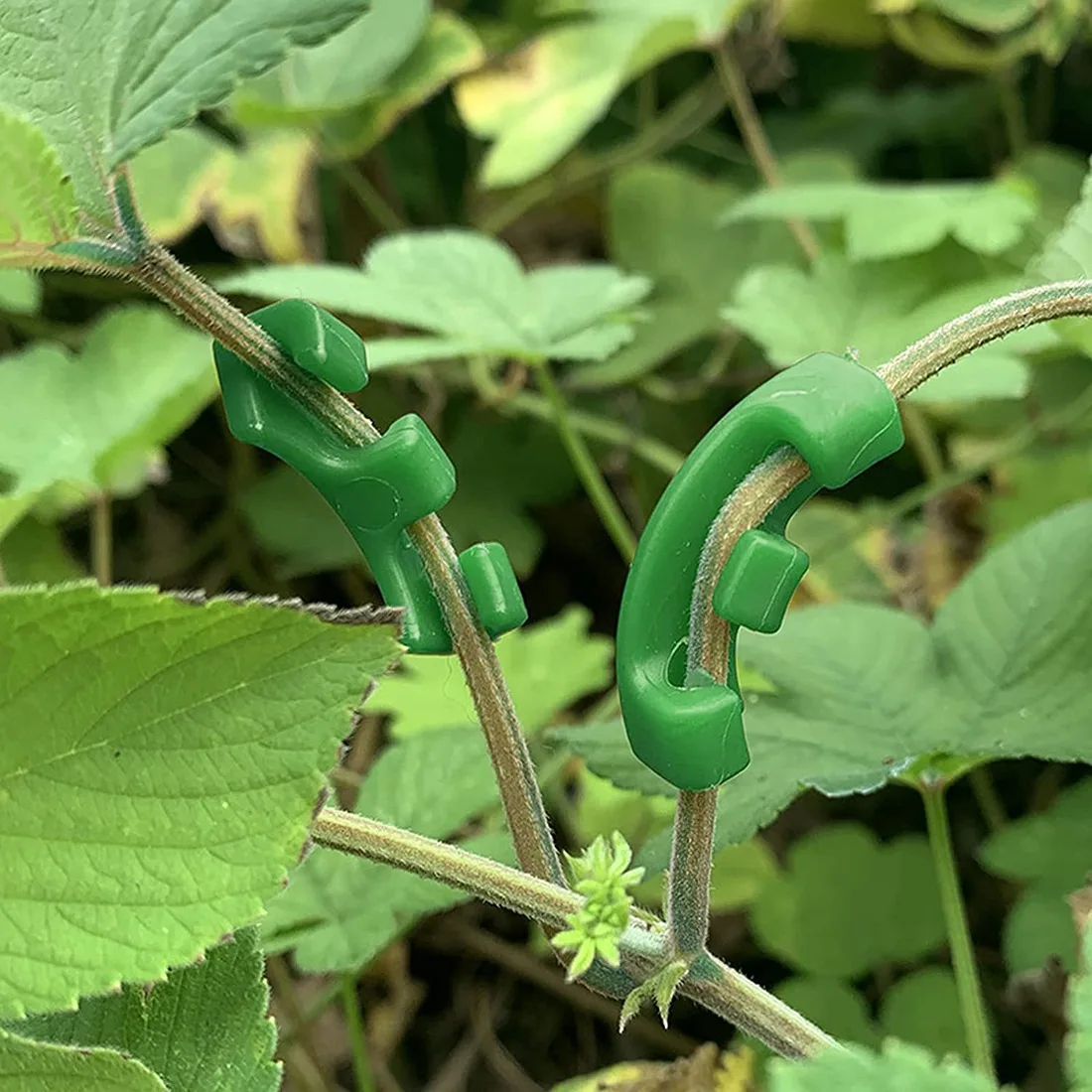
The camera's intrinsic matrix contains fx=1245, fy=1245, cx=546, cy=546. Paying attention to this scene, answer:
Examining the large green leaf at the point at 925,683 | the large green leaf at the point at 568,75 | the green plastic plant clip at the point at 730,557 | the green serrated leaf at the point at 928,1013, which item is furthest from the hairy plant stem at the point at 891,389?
the large green leaf at the point at 568,75

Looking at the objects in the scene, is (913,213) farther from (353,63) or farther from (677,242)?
(353,63)

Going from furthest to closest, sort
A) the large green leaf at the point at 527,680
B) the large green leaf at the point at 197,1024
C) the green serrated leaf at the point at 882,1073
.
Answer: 1. the large green leaf at the point at 527,680
2. the large green leaf at the point at 197,1024
3. the green serrated leaf at the point at 882,1073

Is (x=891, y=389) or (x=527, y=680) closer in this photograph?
(x=891, y=389)

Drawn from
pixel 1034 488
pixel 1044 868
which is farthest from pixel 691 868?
pixel 1034 488

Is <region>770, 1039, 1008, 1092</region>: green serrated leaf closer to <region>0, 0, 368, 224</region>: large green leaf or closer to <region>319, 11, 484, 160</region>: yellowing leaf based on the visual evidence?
<region>0, 0, 368, 224</region>: large green leaf

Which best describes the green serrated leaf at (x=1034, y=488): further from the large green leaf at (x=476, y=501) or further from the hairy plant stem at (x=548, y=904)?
the hairy plant stem at (x=548, y=904)
